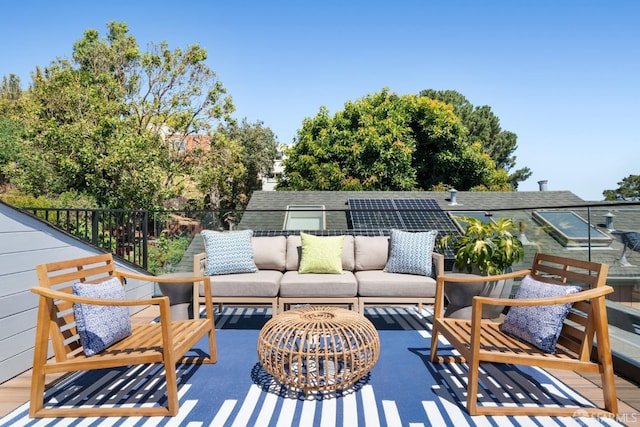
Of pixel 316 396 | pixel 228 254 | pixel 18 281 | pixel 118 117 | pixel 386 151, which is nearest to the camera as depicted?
pixel 316 396

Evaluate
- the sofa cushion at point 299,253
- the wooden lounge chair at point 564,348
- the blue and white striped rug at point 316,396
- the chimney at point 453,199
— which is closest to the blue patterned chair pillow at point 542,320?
the wooden lounge chair at point 564,348

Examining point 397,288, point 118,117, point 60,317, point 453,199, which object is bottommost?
point 397,288

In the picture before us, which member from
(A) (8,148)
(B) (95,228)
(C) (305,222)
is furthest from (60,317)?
(A) (8,148)

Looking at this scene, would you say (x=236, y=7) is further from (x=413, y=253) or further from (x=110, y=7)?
(x=413, y=253)

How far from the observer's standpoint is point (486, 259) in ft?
12.1

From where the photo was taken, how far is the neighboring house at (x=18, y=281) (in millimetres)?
2510

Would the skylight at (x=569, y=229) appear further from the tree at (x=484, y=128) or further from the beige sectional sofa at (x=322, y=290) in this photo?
the tree at (x=484, y=128)

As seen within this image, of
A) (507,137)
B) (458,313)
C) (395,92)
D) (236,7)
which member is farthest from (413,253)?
(507,137)

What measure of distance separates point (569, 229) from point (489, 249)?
0.79 metres

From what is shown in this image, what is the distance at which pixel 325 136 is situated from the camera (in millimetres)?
15453

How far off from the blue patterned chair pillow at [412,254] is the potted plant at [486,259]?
1.21ft

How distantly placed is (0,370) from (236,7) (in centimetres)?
943

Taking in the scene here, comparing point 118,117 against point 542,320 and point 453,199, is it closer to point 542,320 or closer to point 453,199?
point 453,199

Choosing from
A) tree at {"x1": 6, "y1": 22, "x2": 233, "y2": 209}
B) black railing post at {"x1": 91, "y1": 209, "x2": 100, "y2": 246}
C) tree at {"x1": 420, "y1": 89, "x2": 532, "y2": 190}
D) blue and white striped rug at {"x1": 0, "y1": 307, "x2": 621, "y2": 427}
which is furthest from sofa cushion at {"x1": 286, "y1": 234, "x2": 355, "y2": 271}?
tree at {"x1": 420, "y1": 89, "x2": 532, "y2": 190}
